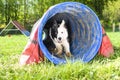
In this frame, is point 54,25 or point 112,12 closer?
point 54,25

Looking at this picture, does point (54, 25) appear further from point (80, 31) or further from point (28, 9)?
point (28, 9)

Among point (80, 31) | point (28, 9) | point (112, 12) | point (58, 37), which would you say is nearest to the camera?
point (58, 37)

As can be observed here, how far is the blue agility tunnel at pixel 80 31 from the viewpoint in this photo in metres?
6.21

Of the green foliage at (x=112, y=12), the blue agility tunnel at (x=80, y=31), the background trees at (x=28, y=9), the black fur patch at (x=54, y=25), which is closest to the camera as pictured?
the blue agility tunnel at (x=80, y=31)

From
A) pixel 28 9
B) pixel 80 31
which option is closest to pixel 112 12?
pixel 28 9

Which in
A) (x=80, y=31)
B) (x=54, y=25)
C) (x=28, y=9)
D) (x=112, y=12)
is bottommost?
(x=112, y=12)

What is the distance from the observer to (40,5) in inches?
1521

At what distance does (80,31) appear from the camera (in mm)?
7902

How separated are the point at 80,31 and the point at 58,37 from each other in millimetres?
894

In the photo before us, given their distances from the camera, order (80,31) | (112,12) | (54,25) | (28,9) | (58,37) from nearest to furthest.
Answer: (58,37) → (54,25) → (80,31) → (28,9) → (112,12)

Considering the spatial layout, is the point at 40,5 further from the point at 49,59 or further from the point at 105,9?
the point at 49,59

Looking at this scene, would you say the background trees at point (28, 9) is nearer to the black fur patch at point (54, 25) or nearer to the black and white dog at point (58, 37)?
the black fur patch at point (54, 25)

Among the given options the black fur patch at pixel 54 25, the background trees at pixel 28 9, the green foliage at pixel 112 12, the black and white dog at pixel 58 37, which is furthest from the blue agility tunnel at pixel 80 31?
the green foliage at pixel 112 12

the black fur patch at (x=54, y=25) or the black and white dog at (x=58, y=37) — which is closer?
the black and white dog at (x=58, y=37)
